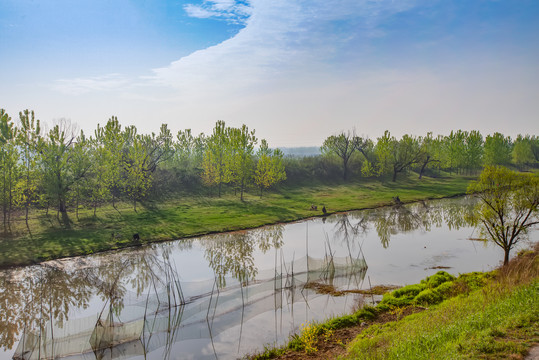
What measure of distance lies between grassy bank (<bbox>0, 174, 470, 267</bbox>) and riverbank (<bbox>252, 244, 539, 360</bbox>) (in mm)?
21624

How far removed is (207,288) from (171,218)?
22666 mm

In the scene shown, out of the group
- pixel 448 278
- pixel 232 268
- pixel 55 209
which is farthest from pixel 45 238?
pixel 448 278

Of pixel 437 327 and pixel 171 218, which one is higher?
pixel 437 327

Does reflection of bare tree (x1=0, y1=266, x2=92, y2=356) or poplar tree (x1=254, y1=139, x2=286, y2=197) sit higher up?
poplar tree (x1=254, y1=139, x2=286, y2=197)

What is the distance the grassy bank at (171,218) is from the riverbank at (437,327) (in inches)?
851

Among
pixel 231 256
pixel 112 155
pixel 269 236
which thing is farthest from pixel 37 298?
pixel 112 155

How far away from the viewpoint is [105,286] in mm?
21156

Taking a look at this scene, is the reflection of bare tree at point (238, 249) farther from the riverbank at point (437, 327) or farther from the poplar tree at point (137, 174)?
the poplar tree at point (137, 174)

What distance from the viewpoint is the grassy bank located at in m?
28.6

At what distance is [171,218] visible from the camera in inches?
1560

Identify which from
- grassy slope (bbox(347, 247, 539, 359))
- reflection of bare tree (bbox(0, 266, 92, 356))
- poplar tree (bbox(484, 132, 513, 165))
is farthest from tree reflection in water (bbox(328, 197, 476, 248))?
poplar tree (bbox(484, 132, 513, 165))

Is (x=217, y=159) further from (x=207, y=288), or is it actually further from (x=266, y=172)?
(x=207, y=288)

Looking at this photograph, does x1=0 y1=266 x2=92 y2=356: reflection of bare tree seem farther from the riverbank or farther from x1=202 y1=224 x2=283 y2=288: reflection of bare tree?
the riverbank

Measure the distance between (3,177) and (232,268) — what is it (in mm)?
26183
